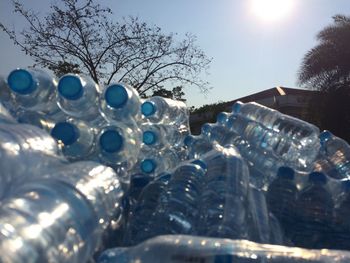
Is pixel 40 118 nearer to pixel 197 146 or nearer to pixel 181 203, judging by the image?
pixel 181 203

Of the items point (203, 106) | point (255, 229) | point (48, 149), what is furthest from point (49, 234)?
point (203, 106)

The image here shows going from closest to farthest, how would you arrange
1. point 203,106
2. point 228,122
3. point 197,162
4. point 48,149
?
point 48,149, point 197,162, point 228,122, point 203,106

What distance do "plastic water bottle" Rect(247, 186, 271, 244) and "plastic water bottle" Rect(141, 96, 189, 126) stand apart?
1865 millimetres

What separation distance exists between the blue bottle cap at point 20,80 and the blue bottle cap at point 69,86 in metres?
0.16

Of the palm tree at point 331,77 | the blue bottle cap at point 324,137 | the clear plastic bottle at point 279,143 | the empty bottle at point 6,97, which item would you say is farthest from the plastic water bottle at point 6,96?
the palm tree at point 331,77

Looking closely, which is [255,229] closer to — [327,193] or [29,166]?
[327,193]

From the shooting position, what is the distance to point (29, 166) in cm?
203

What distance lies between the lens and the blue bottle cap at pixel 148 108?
4.57 meters

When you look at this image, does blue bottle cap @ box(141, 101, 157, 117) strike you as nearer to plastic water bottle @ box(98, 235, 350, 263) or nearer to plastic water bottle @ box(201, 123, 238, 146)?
plastic water bottle @ box(201, 123, 238, 146)

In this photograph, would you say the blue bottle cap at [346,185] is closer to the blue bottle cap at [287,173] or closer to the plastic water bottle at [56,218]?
the blue bottle cap at [287,173]

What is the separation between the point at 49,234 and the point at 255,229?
1.25 meters

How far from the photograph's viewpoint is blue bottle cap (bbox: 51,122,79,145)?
3.07 metres

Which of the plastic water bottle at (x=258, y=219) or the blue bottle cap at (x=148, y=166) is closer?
the plastic water bottle at (x=258, y=219)

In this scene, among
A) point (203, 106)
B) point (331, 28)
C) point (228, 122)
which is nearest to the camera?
point (228, 122)
